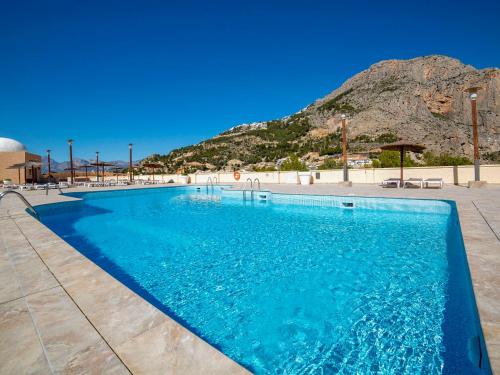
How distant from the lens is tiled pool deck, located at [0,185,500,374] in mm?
1388

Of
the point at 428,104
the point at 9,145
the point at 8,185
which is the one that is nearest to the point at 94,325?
the point at 8,185

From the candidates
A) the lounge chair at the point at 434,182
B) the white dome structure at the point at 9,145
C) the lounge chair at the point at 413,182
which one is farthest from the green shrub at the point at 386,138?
the white dome structure at the point at 9,145

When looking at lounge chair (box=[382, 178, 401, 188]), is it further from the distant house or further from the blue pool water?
the distant house

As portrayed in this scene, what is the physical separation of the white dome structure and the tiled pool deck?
44615 mm

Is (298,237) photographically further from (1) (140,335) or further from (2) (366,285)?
(1) (140,335)

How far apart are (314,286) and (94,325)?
2476 millimetres

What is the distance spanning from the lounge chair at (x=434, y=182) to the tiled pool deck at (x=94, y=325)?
9.70m

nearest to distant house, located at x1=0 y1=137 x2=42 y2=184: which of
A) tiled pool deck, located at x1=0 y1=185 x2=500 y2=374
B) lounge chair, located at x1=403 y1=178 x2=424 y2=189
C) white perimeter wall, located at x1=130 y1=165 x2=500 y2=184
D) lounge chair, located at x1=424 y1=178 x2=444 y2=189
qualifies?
white perimeter wall, located at x1=130 y1=165 x2=500 y2=184

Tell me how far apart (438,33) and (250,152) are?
39.2 metres

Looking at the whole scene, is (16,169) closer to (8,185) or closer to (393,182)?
(8,185)

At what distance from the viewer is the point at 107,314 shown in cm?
187

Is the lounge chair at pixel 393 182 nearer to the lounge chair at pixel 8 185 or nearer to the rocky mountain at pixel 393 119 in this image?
the lounge chair at pixel 8 185

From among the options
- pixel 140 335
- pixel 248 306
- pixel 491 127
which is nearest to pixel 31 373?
pixel 140 335

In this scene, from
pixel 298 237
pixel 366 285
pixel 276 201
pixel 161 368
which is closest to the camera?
pixel 161 368
